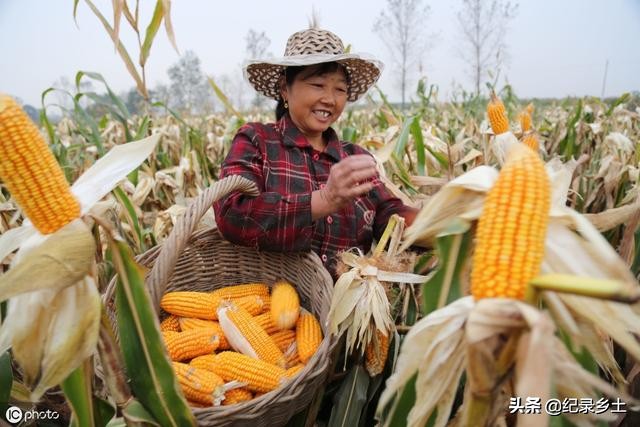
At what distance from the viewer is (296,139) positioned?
5.96 feet

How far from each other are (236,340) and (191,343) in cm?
14

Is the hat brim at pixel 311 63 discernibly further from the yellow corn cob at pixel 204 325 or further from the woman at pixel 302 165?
the yellow corn cob at pixel 204 325

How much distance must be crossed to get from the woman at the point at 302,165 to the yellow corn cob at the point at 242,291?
0.67 ft

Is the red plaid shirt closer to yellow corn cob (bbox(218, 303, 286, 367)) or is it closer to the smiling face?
the smiling face

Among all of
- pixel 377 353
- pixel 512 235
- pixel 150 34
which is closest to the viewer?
pixel 512 235

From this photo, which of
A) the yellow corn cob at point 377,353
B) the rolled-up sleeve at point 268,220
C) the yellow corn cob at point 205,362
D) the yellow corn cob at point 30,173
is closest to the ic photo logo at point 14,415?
the yellow corn cob at point 205,362

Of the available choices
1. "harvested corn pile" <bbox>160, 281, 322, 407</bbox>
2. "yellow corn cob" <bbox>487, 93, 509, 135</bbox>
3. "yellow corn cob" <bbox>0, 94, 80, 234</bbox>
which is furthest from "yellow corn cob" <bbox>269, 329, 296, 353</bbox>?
"yellow corn cob" <bbox>487, 93, 509, 135</bbox>

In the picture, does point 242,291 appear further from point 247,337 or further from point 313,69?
point 313,69

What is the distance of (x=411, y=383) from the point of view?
0.84 m

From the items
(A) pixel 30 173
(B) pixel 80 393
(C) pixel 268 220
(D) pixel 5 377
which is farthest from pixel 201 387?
(A) pixel 30 173

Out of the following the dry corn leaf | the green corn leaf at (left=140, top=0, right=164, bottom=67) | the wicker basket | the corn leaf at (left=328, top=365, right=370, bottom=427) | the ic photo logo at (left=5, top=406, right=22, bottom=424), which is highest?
the green corn leaf at (left=140, top=0, right=164, bottom=67)

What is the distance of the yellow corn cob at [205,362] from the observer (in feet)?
4.19

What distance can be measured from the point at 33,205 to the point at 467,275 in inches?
33.6

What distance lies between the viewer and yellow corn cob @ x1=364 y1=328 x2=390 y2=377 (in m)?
1.26
